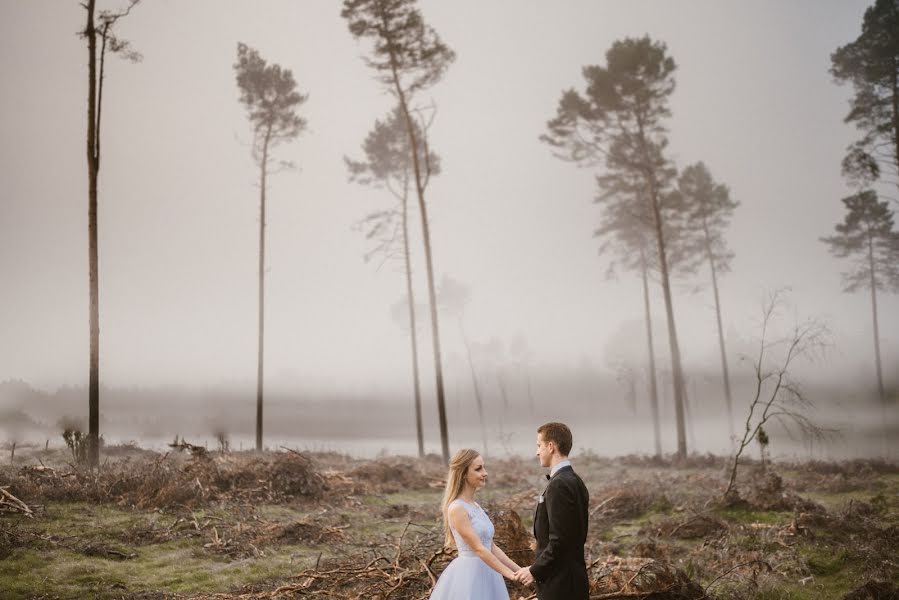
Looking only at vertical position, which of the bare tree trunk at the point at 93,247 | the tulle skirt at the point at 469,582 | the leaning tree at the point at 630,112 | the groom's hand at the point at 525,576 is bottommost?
the tulle skirt at the point at 469,582

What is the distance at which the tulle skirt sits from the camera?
4.21 meters

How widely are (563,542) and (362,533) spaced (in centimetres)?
766

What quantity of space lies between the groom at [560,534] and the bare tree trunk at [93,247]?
13909 millimetres

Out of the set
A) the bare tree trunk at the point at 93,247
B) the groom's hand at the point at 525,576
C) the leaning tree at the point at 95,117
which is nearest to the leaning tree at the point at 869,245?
the groom's hand at the point at 525,576

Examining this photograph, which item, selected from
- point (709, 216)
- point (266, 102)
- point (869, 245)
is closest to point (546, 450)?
point (266, 102)

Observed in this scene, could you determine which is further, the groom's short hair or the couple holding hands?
the groom's short hair

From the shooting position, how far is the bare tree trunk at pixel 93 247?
14.1m

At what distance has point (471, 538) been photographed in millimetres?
4207

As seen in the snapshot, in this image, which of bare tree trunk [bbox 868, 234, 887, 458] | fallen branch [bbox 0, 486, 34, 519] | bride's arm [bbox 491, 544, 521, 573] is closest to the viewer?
bride's arm [bbox 491, 544, 521, 573]

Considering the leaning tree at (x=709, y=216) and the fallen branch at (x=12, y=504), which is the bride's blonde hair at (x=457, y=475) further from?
the leaning tree at (x=709, y=216)

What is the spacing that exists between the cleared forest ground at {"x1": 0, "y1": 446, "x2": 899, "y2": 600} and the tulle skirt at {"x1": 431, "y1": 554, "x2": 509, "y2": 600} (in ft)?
5.41

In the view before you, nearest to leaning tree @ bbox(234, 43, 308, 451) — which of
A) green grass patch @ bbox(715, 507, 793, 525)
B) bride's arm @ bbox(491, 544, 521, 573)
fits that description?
green grass patch @ bbox(715, 507, 793, 525)

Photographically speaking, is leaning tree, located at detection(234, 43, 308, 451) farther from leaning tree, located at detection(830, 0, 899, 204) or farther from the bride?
the bride

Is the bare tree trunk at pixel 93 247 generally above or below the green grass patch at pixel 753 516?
above
